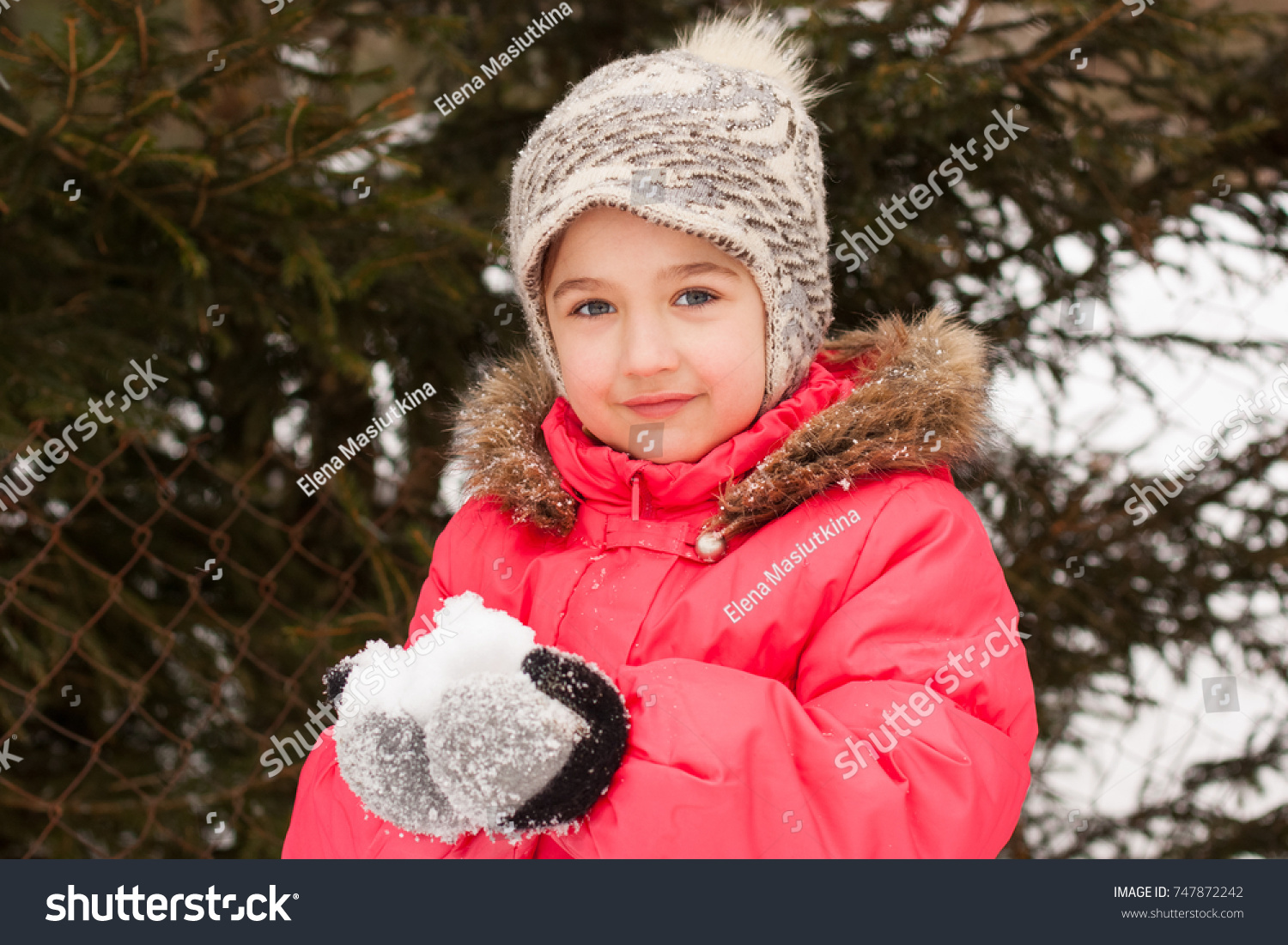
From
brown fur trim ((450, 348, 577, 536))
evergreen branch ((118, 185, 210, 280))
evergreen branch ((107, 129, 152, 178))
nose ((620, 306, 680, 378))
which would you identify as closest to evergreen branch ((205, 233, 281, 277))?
evergreen branch ((118, 185, 210, 280))

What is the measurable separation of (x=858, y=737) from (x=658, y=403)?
56 cm

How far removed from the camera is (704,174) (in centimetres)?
145

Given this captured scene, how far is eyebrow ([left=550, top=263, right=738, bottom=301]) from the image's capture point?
4.73 feet

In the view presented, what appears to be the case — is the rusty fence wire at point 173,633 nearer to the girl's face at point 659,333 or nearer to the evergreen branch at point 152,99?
the evergreen branch at point 152,99

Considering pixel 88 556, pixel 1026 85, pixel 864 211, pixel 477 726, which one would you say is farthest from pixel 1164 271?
pixel 88 556

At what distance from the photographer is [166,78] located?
259cm

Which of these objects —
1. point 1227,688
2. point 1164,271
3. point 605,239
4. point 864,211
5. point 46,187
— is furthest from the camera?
point 1164,271

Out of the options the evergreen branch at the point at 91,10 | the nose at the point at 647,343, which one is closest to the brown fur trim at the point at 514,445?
the nose at the point at 647,343

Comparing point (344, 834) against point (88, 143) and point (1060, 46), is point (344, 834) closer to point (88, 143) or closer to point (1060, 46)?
point (88, 143)

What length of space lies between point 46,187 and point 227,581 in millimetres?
1167

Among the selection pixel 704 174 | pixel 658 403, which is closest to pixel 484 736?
pixel 658 403

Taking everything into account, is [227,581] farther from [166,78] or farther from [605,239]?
[605,239]

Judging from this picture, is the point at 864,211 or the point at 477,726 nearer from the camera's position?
the point at 477,726

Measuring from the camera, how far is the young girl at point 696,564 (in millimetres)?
1169
